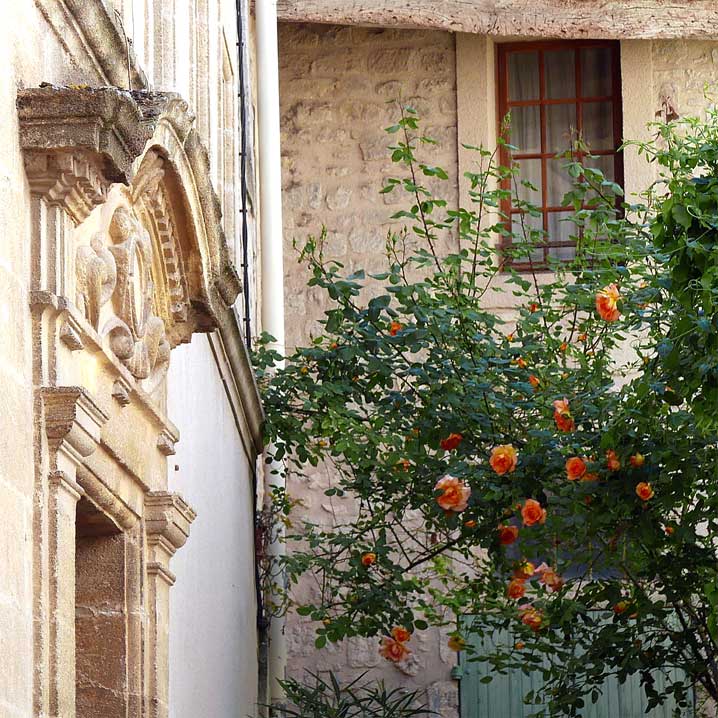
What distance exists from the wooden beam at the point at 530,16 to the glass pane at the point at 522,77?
752 millimetres

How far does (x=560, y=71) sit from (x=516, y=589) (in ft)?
A: 14.8

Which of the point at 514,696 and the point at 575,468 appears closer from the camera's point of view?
the point at 575,468

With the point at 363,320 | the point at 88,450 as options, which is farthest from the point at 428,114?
the point at 88,450

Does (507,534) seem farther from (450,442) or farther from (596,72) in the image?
(596,72)

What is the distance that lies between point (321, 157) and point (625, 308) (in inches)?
145

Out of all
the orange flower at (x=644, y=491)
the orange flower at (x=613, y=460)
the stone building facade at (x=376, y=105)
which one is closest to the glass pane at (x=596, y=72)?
the stone building facade at (x=376, y=105)

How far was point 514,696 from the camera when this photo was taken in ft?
30.5

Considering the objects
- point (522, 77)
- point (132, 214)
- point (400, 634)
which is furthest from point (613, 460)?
point (522, 77)

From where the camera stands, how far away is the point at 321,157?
10.3 m

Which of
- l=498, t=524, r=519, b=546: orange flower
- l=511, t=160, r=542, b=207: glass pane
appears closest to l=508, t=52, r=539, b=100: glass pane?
l=511, t=160, r=542, b=207: glass pane

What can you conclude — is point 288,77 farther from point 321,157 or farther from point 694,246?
point 694,246

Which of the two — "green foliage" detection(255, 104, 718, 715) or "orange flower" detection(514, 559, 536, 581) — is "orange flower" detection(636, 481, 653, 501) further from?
"orange flower" detection(514, 559, 536, 581)

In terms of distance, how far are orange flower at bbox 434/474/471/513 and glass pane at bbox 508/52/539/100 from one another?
422 cm

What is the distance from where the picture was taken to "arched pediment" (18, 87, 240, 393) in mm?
3242
